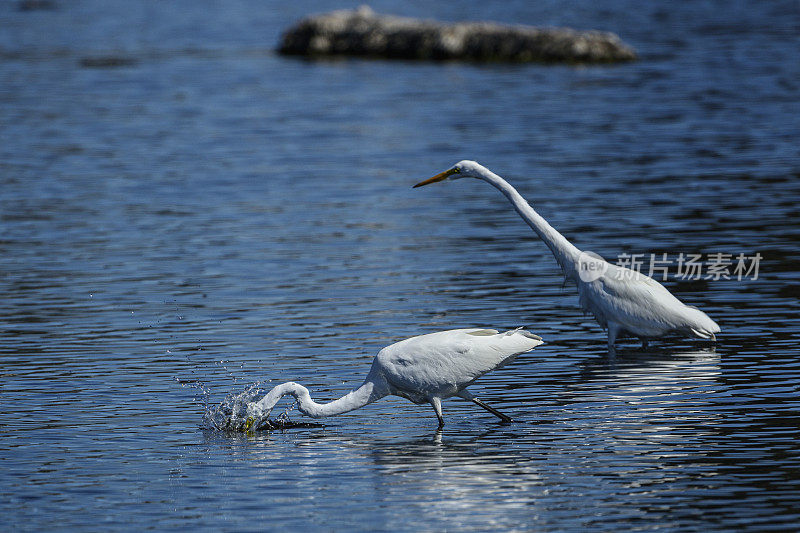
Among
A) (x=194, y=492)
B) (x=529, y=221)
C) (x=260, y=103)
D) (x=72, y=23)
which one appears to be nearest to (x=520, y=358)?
(x=529, y=221)

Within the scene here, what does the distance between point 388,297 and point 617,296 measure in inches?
136

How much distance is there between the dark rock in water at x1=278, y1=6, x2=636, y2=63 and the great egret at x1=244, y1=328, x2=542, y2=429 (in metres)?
32.0

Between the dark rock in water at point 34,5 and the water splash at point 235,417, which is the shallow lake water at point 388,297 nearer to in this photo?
the water splash at point 235,417

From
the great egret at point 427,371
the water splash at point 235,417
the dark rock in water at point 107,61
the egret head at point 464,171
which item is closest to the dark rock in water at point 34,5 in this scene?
the dark rock in water at point 107,61

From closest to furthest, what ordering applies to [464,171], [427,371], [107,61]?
[427,371] → [464,171] → [107,61]

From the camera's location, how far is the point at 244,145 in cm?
3025

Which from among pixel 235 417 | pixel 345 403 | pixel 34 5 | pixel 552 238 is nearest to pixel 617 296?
pixel 552 238

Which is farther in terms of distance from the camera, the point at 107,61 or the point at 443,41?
the point at 107,61

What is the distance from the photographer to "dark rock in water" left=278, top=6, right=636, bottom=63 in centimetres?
4253

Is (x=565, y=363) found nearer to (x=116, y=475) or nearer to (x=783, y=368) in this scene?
(x=783, y=368)

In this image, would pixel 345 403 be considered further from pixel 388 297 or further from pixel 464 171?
pixel 388 297

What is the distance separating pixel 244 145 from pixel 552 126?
23.7 feet

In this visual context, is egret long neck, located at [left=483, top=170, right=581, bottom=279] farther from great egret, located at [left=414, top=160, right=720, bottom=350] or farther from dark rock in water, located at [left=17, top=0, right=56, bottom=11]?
dark rock in water, located at [left=17, top=0, right=56, bottom=11]

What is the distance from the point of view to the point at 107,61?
164ft
